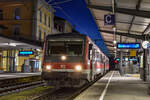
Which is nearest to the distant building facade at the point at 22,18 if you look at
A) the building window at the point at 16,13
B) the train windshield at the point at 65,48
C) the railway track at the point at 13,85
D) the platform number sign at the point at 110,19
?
the building window at the point at 16,13

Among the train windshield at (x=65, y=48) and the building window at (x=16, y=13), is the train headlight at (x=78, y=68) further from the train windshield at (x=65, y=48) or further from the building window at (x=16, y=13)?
the building window at (x=16, y=13)

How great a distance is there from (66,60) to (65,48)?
71 cm

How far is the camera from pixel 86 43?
1364cm

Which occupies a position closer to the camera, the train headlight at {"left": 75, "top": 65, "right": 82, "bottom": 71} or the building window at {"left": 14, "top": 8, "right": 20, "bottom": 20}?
the train headlight at {"left": 75, "top": 65, "right": 82, "bottom": 71}

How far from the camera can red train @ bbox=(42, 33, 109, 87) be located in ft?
42.8

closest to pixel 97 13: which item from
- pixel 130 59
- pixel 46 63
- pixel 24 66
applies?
pixel 46 63

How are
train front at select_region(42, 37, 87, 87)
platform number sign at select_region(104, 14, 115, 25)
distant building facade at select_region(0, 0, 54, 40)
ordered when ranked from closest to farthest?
train front at select_region(42, 37, 87, 87)
platform number sign at select_region(104, 14, 115, 25)
distant building facade at select_region(0, 0, 54, 40)

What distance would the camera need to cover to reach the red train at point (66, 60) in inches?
513

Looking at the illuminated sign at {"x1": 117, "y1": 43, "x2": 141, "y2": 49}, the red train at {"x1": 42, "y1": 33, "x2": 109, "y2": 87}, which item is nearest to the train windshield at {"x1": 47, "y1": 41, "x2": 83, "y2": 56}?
the red train at {"x1": 42, "y1": 33, "x2": 109, "y2": 87}

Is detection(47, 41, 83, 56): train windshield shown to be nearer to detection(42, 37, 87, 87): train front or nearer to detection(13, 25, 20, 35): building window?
detection(42, 37, 87, 87): train front

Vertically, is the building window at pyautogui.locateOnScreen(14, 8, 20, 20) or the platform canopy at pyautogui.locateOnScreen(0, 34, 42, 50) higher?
the building window at pyautogui.locateOnScreen(14, 8, 20, 20)

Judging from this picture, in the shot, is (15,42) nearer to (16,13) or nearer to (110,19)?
(110,19)

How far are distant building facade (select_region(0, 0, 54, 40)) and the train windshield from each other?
1085 inches

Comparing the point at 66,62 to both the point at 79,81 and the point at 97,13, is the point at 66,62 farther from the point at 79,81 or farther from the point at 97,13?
the point at 97,13
